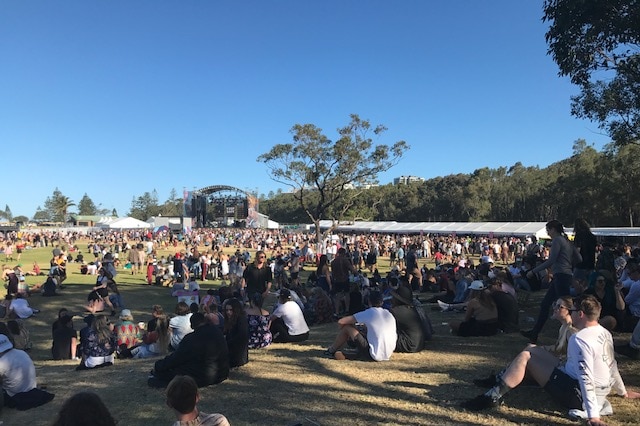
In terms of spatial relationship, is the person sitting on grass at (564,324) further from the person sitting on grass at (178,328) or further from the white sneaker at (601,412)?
the person sitting on grass at (178,328)

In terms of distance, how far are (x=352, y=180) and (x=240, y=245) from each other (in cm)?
1361

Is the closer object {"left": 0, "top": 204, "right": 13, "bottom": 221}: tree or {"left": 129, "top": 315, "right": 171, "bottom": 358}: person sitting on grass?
{"left": 129, "top": 315, "right": 171, "bottom": 358}: person sitting on grass

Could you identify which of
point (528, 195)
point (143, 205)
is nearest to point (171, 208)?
point (143, 205)

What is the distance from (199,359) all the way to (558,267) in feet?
14.3

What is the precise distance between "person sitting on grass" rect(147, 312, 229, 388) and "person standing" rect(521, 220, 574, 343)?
3.78 meters

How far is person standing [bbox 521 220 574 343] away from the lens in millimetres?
5508

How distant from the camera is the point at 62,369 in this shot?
21.5 ft

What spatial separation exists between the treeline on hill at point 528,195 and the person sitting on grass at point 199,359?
72.4 ft

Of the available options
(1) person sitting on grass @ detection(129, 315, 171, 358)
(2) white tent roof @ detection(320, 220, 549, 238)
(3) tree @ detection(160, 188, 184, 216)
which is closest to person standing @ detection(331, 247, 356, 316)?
(1) person sitting on grass @ detection(129, 315, 171, 358)

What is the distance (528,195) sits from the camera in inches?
2265

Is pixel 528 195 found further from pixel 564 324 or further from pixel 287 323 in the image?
pixel 564 324

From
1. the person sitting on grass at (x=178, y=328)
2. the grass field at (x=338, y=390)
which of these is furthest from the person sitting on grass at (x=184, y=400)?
the person sitting on grass at (x=178, y=328)

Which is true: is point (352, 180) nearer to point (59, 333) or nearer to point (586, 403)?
point (59, 333)

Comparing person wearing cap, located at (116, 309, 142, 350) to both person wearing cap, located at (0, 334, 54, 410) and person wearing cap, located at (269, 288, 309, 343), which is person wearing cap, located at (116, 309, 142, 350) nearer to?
person wearing cap, located at (269, 288, 309, 343)
